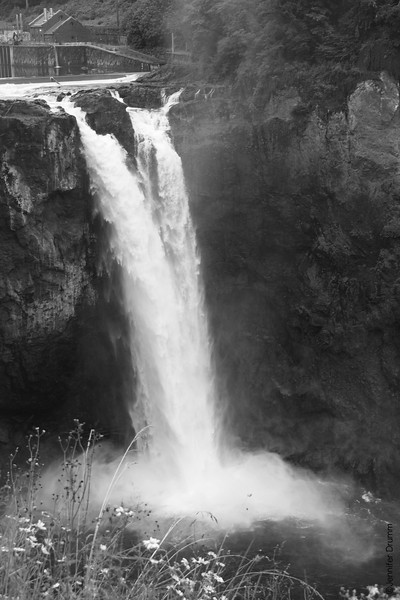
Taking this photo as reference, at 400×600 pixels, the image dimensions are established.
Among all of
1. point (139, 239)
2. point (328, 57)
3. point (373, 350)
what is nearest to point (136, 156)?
point (139, 239)

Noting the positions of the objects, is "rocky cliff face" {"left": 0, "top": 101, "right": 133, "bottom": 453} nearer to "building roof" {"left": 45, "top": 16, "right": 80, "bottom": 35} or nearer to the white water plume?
the white water plume

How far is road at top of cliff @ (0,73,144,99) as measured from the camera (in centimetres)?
2414

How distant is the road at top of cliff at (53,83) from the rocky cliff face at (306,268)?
519cm

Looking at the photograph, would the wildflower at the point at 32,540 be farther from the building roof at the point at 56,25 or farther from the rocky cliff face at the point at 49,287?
the building roof at the point at 56,25

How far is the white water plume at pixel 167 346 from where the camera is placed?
1975 centimetres

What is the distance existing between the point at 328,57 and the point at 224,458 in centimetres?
1209

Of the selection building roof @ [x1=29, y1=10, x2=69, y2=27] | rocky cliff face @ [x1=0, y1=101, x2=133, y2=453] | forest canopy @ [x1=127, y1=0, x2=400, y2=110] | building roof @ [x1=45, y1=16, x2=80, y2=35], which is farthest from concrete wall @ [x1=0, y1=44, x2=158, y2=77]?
rocky cliff face @ [x1=0, y1=101, x2=133, y2=453]

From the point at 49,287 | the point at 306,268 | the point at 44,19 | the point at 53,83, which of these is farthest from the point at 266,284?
the point at 44,19

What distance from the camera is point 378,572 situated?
16.6 meters

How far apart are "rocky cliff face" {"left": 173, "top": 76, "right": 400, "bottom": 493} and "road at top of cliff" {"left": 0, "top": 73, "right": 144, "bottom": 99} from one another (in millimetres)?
5194

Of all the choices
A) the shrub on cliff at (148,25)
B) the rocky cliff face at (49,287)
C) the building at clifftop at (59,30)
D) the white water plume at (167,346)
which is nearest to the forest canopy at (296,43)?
the white water plume at (167,346)

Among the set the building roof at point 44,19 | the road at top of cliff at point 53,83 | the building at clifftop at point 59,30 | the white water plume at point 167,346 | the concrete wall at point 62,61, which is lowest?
the white water plume at point 167,346

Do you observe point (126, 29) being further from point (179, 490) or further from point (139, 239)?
point (179, 490)

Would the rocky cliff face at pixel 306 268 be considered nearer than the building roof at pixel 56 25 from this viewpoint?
Yes
